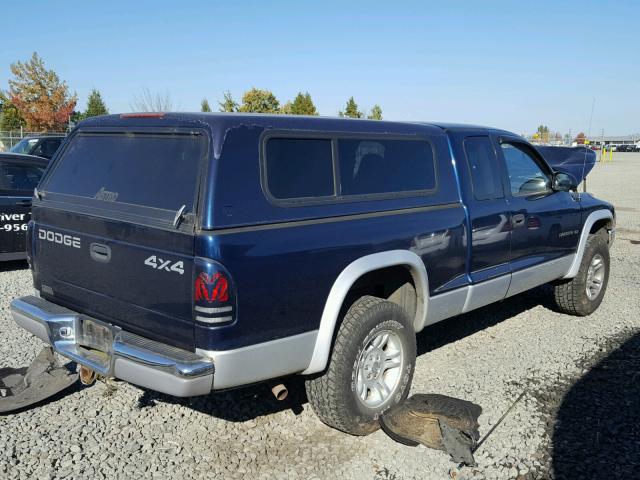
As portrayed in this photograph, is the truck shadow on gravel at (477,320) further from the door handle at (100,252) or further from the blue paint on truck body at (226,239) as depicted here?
the door handle at (100,252)

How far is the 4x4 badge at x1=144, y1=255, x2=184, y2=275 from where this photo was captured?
2938 millimetres

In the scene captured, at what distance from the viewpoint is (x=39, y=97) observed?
39.5 m

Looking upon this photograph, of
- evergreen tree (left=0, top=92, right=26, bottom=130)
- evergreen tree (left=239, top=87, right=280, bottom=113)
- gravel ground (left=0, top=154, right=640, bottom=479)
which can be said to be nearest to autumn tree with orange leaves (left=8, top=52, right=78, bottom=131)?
evergreen tree (left=0, top=92, right=26, bottom=130)

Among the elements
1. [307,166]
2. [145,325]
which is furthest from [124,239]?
[307,166]

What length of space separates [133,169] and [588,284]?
485 centimetres

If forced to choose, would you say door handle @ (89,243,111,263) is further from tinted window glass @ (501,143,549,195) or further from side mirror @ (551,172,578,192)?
side mirror @ (551,172,578,192)

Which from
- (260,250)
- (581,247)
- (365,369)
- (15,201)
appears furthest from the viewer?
(15,201)

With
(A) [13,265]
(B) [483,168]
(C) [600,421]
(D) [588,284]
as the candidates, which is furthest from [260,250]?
(A) [13,265]

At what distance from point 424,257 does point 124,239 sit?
6.17 ft

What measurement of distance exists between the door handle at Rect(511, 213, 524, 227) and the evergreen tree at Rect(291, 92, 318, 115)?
38767mm

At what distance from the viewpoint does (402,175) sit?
13.2 ft

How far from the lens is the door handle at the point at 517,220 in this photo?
15.7 feet

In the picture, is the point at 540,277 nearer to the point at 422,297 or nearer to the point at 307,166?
the point at 422,297

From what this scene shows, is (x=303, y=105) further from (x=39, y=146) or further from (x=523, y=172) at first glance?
(x=523, y=172)
